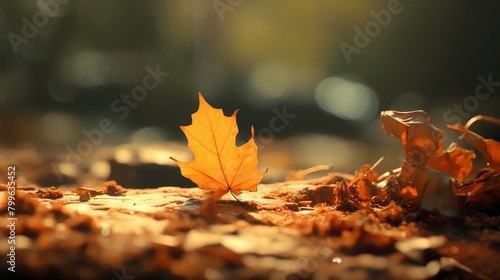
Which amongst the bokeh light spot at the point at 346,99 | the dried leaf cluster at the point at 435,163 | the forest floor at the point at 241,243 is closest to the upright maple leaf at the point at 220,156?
the forest floor at the point at 241,243

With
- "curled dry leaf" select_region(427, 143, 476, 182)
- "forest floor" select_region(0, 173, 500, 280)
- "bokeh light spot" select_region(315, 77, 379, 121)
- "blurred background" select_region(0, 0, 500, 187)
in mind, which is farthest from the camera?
"bokeh light spot" select_region(315, 77, 379, 121)

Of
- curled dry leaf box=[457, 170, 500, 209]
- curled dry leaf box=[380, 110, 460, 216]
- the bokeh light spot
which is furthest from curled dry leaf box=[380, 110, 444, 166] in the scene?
the bokeh light spot

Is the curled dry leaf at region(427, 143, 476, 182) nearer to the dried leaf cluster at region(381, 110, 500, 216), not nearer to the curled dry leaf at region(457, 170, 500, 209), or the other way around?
the dried leaf cluster at region(381, 110, 500, 216)

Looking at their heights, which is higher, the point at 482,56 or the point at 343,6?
the point at 343,6

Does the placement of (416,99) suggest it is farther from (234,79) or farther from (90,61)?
(90,61)

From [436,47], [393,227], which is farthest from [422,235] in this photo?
[436,47]

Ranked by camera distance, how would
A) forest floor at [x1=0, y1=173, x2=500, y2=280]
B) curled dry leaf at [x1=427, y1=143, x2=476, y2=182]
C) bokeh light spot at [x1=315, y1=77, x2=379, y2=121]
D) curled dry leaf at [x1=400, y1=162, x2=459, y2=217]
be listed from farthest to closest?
bokeh light spot at [x1=315, y1=77, x2=379, y2=121]
curled dry leaf at [x1=427, y1=143, x2=476, y2=182]
curled dry leaf at [x1=400, y1=162, x2=459, y2=217]
forest floor at [x1=0, y1=173, x2=500, y2=280]

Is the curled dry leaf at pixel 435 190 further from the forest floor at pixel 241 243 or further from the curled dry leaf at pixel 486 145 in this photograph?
the curled dry leaf at pixel 486 145

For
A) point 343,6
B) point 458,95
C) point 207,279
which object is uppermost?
point 343,6
